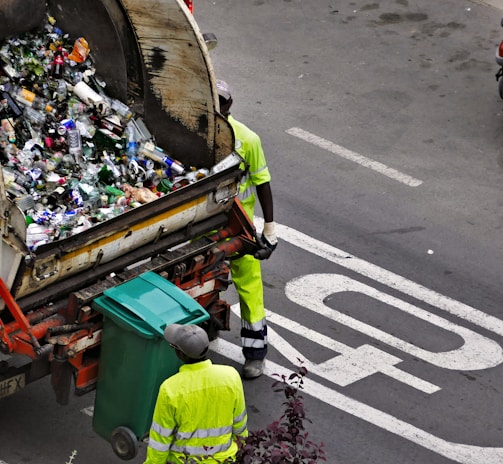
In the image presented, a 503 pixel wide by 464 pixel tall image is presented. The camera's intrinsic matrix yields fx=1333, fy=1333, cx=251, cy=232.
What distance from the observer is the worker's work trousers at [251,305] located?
8469mm

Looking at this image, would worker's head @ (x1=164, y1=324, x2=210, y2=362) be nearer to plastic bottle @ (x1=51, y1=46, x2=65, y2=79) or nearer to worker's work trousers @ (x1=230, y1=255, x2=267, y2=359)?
worker's work trousers @ (x1=230, y1=255, x2=267, y2=359)

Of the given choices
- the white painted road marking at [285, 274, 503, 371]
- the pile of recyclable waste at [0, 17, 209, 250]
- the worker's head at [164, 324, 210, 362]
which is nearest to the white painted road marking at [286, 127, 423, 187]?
the white painted road marking at [285, 274, 503, 371]

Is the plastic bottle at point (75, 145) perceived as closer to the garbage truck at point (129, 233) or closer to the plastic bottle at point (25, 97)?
the garbage truck at point (129, 233)

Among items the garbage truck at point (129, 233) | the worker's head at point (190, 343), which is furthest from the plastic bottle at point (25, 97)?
the worker's head at point (190, 343)

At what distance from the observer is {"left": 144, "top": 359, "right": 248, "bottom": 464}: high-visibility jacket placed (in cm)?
622

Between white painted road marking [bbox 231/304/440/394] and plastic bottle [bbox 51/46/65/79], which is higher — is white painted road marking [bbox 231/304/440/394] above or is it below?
below

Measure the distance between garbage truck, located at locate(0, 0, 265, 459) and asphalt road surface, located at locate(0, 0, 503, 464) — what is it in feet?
2.51

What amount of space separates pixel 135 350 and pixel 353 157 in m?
4.92

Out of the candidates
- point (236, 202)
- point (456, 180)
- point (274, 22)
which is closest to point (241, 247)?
point (236, 202)

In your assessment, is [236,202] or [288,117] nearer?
[236,202]

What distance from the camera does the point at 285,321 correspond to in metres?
9.26

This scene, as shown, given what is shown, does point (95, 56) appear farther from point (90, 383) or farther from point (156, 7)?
point (90, 383)

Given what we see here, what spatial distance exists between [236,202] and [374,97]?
4.78 meters

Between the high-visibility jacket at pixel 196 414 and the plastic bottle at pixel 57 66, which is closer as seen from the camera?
the high-visibility jacket at pixel 196 414
